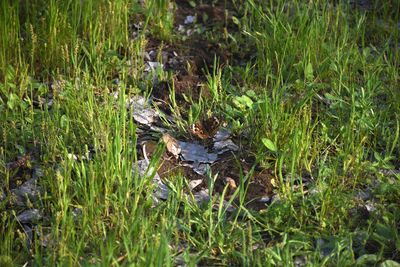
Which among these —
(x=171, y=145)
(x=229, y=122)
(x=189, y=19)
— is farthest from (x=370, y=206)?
(x=189, y=19)

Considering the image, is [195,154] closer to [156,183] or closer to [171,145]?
[171,145]

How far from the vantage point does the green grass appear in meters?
2.87

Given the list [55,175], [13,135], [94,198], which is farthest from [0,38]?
[94,198]

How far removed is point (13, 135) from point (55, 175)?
0.47 meters

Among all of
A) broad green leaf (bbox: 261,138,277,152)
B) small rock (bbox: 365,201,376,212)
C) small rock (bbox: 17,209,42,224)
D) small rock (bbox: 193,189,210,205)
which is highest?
broad green leaf (bbox: 261,138,277,152)

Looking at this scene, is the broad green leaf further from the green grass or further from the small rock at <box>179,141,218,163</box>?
the small rock at <box>179,141,218,163</box>

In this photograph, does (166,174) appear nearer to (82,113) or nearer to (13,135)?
(82,113)

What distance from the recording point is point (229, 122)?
144 inches

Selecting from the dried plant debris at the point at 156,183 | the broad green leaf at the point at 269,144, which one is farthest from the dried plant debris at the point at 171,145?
the broad green leaf at the point at 269,144

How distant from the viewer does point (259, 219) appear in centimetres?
307

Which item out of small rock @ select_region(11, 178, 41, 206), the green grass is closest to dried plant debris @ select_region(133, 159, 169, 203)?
the green grass

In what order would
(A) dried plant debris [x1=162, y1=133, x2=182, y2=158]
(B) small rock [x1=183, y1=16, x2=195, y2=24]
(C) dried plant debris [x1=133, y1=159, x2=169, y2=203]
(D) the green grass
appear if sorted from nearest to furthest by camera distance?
(D) the green grass, (C) dried plant debris [x1=133, y1=159, x2=169, y2=203], (A) dried plant debris [x1=162, y1=133, x2=182, y2=158], (B) small rock [x1=183, y1=16, x2=195, y2=24]

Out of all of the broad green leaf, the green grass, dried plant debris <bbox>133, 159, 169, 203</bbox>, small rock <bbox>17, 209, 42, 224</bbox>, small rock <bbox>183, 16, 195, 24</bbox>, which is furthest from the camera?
small rock <bbox>183, 16, 195, 24</bbox>

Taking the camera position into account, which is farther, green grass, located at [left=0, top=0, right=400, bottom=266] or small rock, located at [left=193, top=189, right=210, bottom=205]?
small rock, located at [left=193, top=189, right=210, bottom=205]
